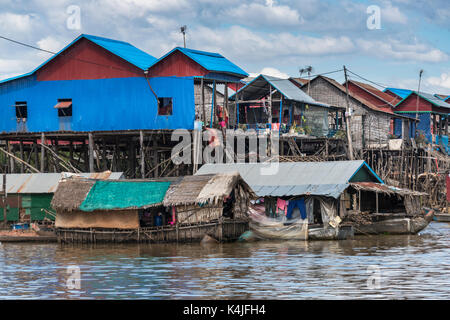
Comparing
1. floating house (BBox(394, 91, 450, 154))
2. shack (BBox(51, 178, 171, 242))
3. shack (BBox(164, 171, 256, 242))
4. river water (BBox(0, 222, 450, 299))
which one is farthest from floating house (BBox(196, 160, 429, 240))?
floating house (BBox(394, 91, 450, 154))

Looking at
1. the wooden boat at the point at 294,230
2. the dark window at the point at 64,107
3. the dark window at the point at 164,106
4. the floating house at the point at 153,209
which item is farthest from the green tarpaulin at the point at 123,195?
the dark window at the point at 64,107

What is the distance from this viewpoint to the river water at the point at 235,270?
54.4 feet

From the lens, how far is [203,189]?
27078 mm

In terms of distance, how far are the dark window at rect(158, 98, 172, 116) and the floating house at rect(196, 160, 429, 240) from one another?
7.19m

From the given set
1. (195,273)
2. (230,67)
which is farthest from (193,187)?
(230,67)

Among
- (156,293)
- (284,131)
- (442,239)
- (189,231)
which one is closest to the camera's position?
(156,293)

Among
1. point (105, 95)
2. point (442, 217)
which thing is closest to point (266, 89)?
point (105, 95)

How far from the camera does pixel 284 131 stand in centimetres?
4044

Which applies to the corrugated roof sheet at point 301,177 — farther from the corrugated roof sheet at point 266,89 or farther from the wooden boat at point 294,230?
the corrugated roof sheet at point 266,89

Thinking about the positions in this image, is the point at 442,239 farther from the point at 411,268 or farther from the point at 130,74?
the point at 130,74

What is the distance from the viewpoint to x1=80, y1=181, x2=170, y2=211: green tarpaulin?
90.1 feet

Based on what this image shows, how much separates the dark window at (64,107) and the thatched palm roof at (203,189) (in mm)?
11396
